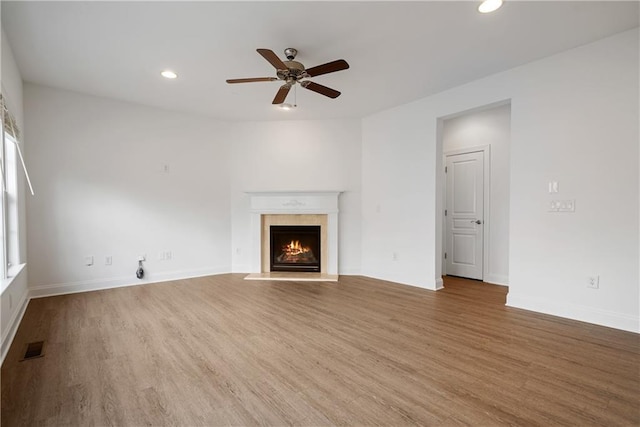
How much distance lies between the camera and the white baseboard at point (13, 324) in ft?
7.74

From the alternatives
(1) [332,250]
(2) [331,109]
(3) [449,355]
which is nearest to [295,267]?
(1) [332,250]

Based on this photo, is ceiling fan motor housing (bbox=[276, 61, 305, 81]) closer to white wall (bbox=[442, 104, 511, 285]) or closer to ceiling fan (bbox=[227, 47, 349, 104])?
ceiling fan (bbox=[227, 47, 349, 104])

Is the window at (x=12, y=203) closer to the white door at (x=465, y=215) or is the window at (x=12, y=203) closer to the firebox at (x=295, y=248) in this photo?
the firebox at (x=295, y=248)

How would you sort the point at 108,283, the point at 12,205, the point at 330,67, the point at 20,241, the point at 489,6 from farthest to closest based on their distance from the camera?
the point at 108,283 → the point at 20,241 → the point at 12,205 → the point at 330,67 → the point at 489,6

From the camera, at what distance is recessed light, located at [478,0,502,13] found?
226 cm

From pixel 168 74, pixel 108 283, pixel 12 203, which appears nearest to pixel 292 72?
pixel 168 74

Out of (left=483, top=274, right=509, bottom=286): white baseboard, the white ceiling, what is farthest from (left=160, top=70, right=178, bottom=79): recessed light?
(left=483, top=274, right=509, bottom=286): white baseboard

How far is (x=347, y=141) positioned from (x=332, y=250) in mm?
1950

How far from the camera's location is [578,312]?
3.02 metres

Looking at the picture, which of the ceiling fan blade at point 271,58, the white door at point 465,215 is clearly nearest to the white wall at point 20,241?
the ceiling fan blade at point 271,58

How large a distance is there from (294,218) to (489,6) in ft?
12.8

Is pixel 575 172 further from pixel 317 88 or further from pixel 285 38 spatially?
pixel 285 38

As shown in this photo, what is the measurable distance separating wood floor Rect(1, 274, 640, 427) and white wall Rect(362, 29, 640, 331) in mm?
330

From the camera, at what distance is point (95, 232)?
4.21m
